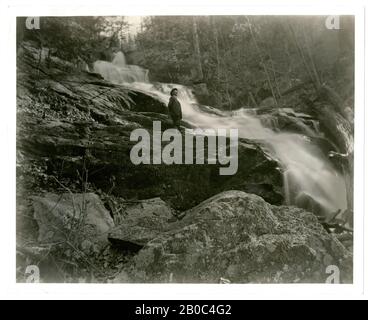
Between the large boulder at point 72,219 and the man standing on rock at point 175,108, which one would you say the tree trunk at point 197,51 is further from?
the large boulder at point 72,219

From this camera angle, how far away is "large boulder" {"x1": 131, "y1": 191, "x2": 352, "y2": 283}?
365 cm

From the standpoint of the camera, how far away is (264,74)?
399 centimetres

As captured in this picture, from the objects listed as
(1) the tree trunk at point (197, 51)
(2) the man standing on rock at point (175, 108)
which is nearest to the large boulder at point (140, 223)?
(2) the man standing on rock at point (175, 108)

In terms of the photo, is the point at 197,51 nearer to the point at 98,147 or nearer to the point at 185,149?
the point at 185,149

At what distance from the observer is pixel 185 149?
12.7 ft

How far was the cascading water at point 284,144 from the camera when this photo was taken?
3885 mm

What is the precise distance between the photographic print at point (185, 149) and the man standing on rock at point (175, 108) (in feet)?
0.05

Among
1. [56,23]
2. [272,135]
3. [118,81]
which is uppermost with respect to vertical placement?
[56,23]

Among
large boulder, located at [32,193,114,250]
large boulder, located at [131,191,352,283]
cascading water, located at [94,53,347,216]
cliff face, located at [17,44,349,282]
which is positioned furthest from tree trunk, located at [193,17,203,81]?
large boulder, located at [32,193,114,250]

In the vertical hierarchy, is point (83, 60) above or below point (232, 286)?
above
